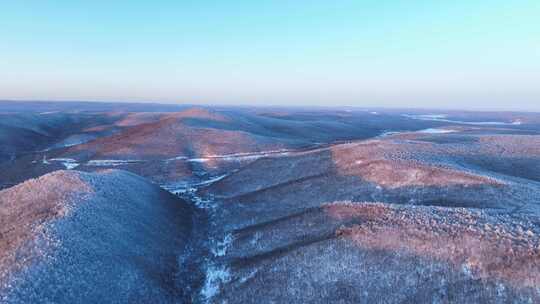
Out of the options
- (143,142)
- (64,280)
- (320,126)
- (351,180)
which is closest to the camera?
(64,280)

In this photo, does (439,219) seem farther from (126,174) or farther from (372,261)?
(126,174)

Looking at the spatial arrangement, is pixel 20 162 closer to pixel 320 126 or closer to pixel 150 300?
pixel 150 300

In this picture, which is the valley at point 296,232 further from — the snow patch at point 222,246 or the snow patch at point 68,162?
the snow patch at point 68,162

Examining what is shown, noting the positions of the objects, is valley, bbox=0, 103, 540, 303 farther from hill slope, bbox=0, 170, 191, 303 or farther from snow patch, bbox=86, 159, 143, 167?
snow patch, bbox=86, 159, 143, 167

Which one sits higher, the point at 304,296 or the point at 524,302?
the point at 524,302

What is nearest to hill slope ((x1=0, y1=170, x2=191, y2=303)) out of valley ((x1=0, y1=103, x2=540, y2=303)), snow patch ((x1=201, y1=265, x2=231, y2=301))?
valley ((x1=0, y1=103, x2=540, y2=303))

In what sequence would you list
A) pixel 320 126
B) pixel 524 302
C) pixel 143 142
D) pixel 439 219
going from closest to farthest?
pixel 524 302
pixel 439 219
pixel 143 142
pixel 320 126

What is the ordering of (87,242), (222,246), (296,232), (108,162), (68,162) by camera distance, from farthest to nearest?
1. (68,162)
2. (108,162)
3. (222,246)
4. (296,232)
5. (87,242)

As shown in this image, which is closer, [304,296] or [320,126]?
[304,296]

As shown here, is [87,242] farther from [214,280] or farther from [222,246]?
[222,246]

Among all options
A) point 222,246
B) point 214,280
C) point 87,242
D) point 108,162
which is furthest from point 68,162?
point 214,280

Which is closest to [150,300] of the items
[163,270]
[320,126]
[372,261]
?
[163,270]
